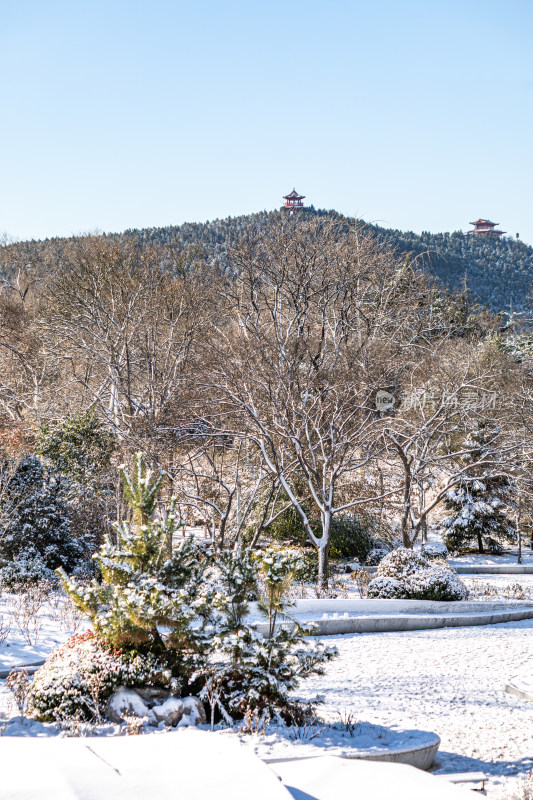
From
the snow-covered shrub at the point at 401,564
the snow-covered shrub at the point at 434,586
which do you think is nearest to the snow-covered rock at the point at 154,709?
the snow-covered shrub at the point at 434,586

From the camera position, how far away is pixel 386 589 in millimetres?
10812

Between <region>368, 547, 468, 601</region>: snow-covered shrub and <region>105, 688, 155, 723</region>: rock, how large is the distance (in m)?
6.55

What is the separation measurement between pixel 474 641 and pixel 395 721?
415 centimetres

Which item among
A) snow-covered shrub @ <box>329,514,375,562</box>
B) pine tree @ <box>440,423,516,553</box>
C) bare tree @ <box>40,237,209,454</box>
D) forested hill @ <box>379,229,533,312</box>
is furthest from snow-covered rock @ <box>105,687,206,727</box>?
forested hill @ <box>379,229,533,312</box>

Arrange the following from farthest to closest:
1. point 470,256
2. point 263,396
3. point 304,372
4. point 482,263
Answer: point 470,256, point 482,263, point 304,372, point 263,396

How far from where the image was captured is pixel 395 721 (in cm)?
530

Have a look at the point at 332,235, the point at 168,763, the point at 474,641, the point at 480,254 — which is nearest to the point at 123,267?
the point at 332,235

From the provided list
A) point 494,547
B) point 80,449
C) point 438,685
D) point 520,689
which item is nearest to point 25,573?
point 80,449

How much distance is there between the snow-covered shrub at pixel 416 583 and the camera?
35.5ft

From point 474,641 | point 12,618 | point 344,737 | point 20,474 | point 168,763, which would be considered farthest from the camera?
point 20,474

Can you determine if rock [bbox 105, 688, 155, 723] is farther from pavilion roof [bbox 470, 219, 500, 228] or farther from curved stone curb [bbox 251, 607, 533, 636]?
pavilion roof [bbox 470, 219, 500, 228]

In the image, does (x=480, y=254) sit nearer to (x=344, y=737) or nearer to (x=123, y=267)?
(x=123, y=267)

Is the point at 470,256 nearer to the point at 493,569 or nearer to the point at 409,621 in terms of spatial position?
the point at 493,569

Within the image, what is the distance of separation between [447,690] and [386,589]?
170 inches
